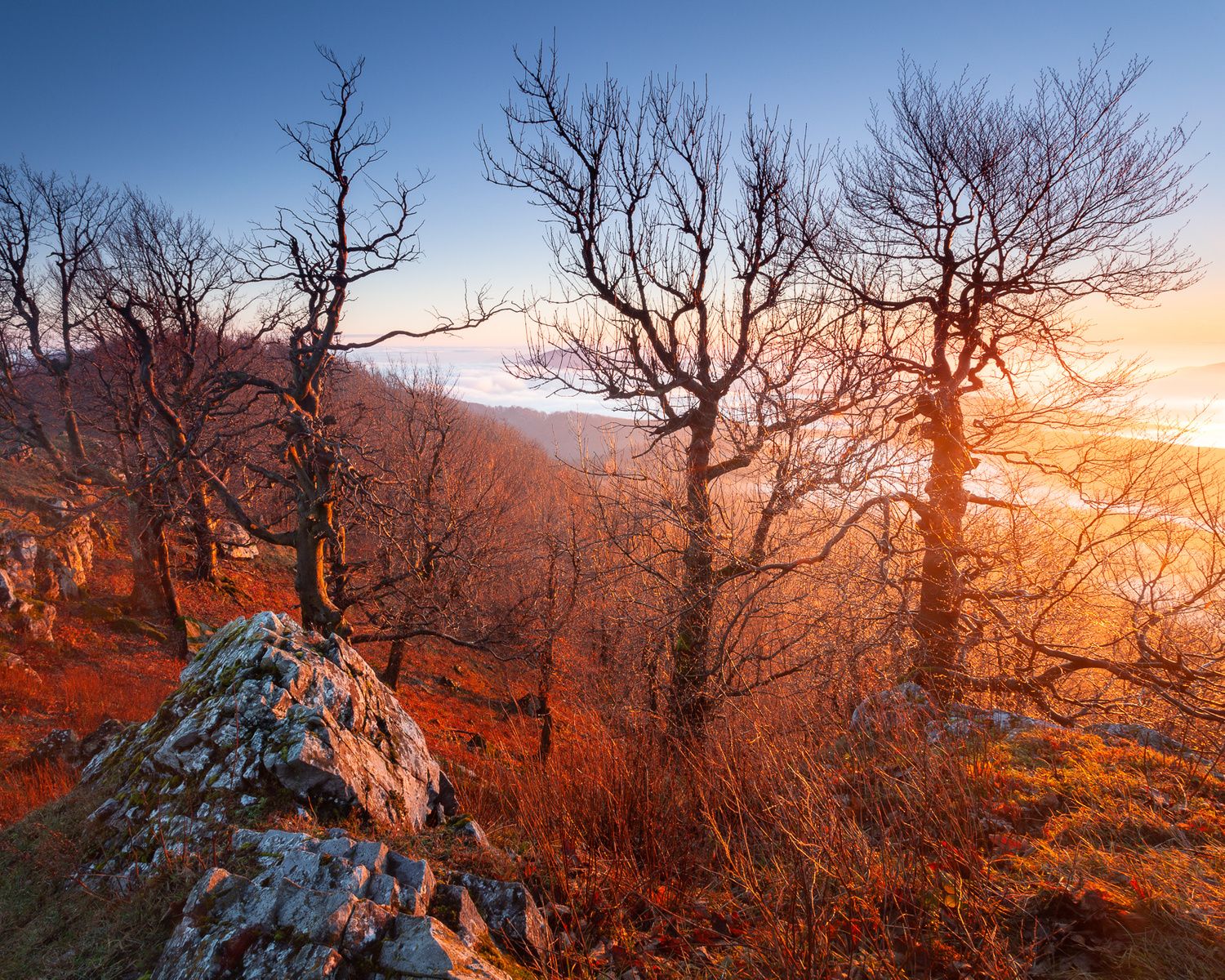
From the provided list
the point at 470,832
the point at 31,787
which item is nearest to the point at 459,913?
the point at 470,832

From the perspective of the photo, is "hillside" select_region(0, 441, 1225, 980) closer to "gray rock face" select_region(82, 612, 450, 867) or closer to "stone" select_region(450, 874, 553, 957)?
"stone" select_region(450, 874, 553, 957)

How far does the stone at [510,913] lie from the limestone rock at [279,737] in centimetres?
108

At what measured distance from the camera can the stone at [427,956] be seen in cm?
212

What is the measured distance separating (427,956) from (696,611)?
21.8ft

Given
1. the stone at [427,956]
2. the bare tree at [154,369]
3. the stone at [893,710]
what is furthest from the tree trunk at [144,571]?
the stone at [893,710]

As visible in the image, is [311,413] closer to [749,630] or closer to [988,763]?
[749,630]

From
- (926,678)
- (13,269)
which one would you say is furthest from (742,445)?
(13,269)

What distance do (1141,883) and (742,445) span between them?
653 cm

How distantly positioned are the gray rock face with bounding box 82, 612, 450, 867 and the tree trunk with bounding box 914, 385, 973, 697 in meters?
5.43

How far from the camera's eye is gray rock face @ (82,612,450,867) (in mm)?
3479

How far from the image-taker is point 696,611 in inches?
334

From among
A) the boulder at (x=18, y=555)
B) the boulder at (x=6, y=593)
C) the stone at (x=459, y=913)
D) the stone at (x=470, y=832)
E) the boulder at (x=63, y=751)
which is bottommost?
the boulder at (x=63, y=751)

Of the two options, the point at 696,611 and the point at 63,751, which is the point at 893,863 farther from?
the point at 63,751

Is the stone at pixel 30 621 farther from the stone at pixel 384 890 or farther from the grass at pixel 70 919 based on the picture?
the stone at pixel 384 890
